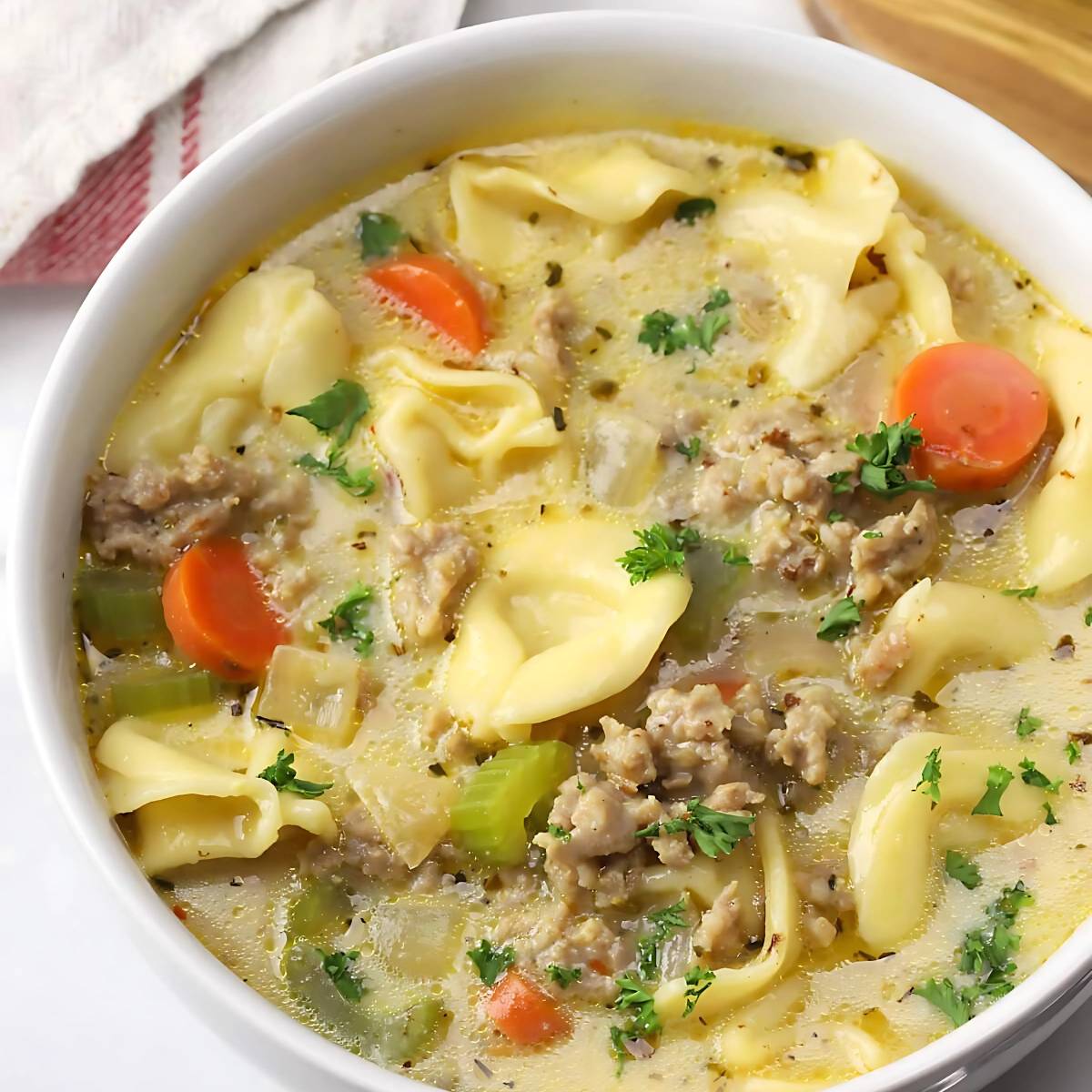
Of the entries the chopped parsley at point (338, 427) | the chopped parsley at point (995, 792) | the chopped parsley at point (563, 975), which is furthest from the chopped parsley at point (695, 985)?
the chopped parsley at point (338, 427)

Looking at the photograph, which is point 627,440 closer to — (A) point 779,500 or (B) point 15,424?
(A) point 779,500

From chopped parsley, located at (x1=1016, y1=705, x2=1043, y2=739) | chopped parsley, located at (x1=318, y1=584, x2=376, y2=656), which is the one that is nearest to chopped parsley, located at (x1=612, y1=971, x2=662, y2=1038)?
chopped parsley, located at (x1=318, y1=584, x2=376, y2=656)

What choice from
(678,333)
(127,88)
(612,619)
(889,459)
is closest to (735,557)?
(612,619)

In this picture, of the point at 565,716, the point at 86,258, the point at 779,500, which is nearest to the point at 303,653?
the point at 565,716

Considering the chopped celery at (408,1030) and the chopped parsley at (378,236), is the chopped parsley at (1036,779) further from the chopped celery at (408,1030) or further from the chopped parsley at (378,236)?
the chopped parsley at (378,236)

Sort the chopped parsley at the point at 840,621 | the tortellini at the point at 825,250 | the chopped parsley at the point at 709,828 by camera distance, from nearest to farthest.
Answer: the chopped parsley at the point at 709,828
the chopped parsley at the point at 840,621
the tortellini at the point at 825,250

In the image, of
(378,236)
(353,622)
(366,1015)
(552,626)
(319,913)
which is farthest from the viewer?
(378,236)

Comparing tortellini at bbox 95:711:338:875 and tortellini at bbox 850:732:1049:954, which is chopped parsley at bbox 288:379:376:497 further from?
tortellini at bbox 850:732:1049:954

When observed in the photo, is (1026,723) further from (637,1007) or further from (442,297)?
(442,297)
